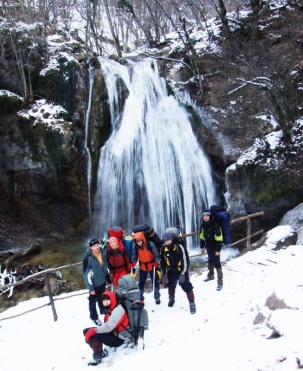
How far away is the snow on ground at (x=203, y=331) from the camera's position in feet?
11.8

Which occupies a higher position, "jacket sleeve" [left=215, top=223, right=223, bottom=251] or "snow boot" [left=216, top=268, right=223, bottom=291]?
"jacket sleeve" [left=215, top=223, right=223, bottom=251]


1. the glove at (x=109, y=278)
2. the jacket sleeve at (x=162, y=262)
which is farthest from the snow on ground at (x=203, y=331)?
the glove at (x=109, y=278)

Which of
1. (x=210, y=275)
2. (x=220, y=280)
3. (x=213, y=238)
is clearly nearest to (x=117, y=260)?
(x=213, y=238)

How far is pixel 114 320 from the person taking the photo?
4.21m

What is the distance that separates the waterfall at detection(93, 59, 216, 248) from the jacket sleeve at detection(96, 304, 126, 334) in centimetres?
831

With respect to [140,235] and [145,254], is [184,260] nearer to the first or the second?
[145,254]

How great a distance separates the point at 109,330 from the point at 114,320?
149 mm

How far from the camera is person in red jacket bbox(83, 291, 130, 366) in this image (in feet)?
13.9

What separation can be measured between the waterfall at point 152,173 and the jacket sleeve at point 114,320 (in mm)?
8307

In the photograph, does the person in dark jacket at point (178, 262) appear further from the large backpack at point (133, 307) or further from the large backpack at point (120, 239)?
the large backpack at point (133, 307)

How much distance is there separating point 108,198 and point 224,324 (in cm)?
965

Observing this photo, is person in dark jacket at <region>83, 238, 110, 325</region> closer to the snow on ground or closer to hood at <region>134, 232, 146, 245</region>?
hood at <region>134, 232, 146, 245</region>

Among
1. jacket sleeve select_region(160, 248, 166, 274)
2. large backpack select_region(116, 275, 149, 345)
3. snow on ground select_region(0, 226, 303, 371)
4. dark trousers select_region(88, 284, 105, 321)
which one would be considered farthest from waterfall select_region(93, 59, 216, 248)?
large backpack select_region(116, 275, 149, 345)

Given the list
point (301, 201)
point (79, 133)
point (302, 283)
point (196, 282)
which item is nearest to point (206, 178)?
point (301, 201)
